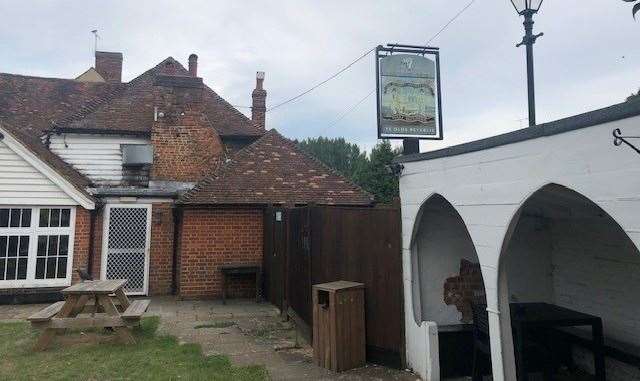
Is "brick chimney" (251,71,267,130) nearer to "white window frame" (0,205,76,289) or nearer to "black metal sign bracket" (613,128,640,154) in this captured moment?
"white window frame" (0,205,76,289)

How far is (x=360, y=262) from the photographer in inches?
237

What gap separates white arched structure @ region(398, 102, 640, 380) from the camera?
9.21ft

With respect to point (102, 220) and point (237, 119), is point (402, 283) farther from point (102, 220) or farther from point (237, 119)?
point (237, 119)

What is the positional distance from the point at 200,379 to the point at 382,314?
2414 mm

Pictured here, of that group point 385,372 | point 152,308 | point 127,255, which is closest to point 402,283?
point 385,372

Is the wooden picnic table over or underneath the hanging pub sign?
underneath

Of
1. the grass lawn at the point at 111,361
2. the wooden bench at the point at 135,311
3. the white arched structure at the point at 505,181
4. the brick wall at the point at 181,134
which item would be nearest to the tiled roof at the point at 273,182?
the brick wall at the point at 181,134

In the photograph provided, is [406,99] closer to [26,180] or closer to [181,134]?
[181,134]

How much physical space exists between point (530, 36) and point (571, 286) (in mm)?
3395

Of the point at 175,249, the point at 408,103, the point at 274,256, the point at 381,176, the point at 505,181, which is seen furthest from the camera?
the point at 381,176

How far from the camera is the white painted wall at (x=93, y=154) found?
43.7 feet

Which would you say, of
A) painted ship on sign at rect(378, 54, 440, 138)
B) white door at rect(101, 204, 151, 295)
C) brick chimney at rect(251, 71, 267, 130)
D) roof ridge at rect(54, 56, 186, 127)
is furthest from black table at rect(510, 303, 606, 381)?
brick chimney at rect(251, 71, 267, 130)

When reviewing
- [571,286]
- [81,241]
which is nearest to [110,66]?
[81,241]

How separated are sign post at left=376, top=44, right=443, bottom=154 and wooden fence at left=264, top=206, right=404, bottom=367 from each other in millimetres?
1950
